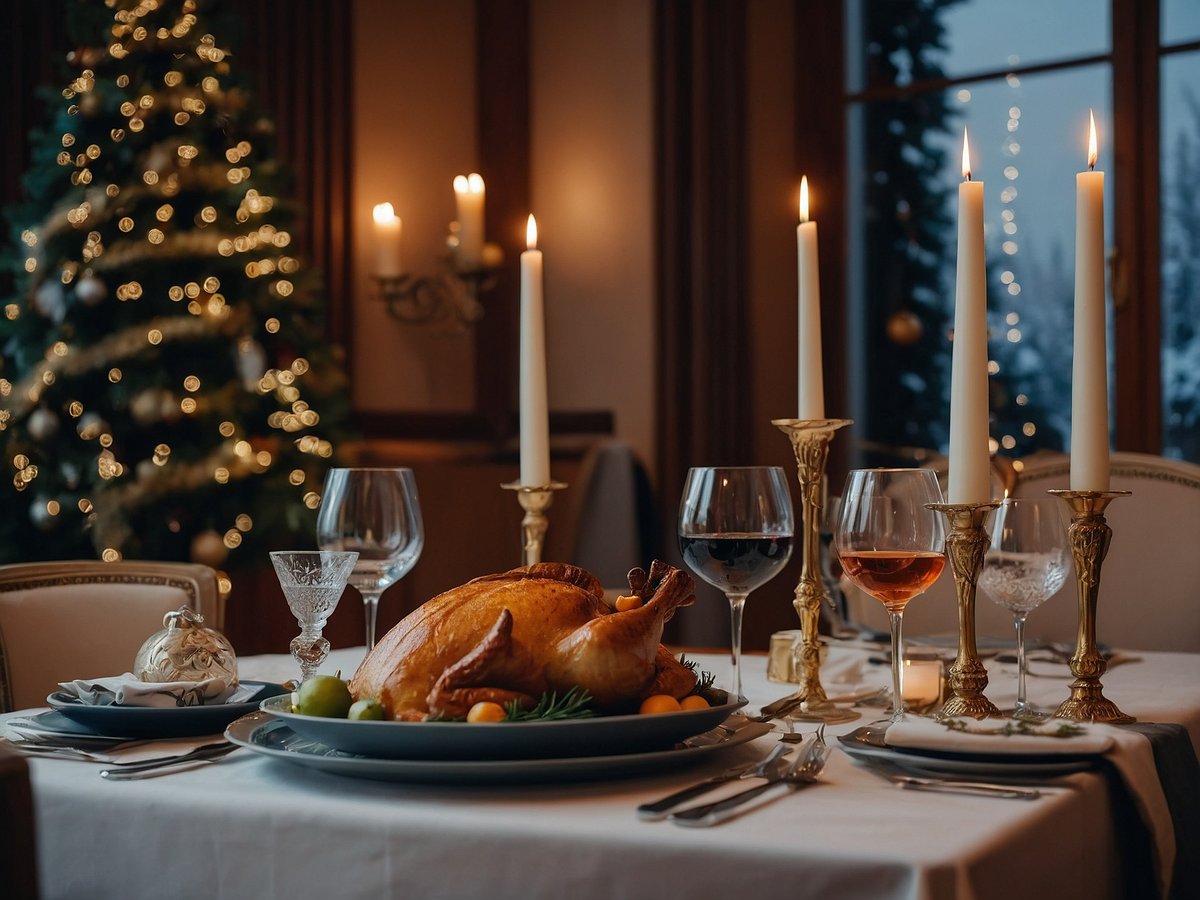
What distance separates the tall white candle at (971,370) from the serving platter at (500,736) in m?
0.34

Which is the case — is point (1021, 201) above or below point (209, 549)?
above

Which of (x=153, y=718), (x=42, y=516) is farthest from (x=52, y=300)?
(x=153, y=718)

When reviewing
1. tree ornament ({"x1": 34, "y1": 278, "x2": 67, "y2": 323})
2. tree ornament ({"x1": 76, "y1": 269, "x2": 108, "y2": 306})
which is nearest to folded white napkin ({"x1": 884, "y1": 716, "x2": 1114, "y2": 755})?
tree ornament ({"x1": 76, "y1": 269, "x2": 108, "y2": 306})

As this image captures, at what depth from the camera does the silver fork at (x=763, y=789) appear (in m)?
0.83

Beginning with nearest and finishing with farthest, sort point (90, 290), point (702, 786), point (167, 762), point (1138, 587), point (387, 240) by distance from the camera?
point (702, 786) < point (167, 762) < point (1138, 587) < point (90, 290) < point (387, 240)

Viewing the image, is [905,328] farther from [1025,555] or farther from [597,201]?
[1025,555]

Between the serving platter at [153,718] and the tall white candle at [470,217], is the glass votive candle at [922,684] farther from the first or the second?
the tall white candle at [470,217]

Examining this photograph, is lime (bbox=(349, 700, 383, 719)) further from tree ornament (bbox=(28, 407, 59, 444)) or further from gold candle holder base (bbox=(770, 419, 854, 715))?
tree ornament (bbox=(28, 407, 59, 444))

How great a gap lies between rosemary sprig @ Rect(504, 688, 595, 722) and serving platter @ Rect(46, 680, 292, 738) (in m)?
0.26

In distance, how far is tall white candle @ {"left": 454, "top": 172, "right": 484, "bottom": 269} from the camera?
13.5 ft

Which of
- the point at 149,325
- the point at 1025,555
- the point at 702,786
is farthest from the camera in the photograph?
the point at 149,325

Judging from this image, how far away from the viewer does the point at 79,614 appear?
183cm

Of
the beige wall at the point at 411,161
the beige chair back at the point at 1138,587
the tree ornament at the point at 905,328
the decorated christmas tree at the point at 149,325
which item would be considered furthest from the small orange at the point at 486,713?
the beige wall at the point at 411,161

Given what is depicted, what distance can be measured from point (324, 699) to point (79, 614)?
0.97 metres
